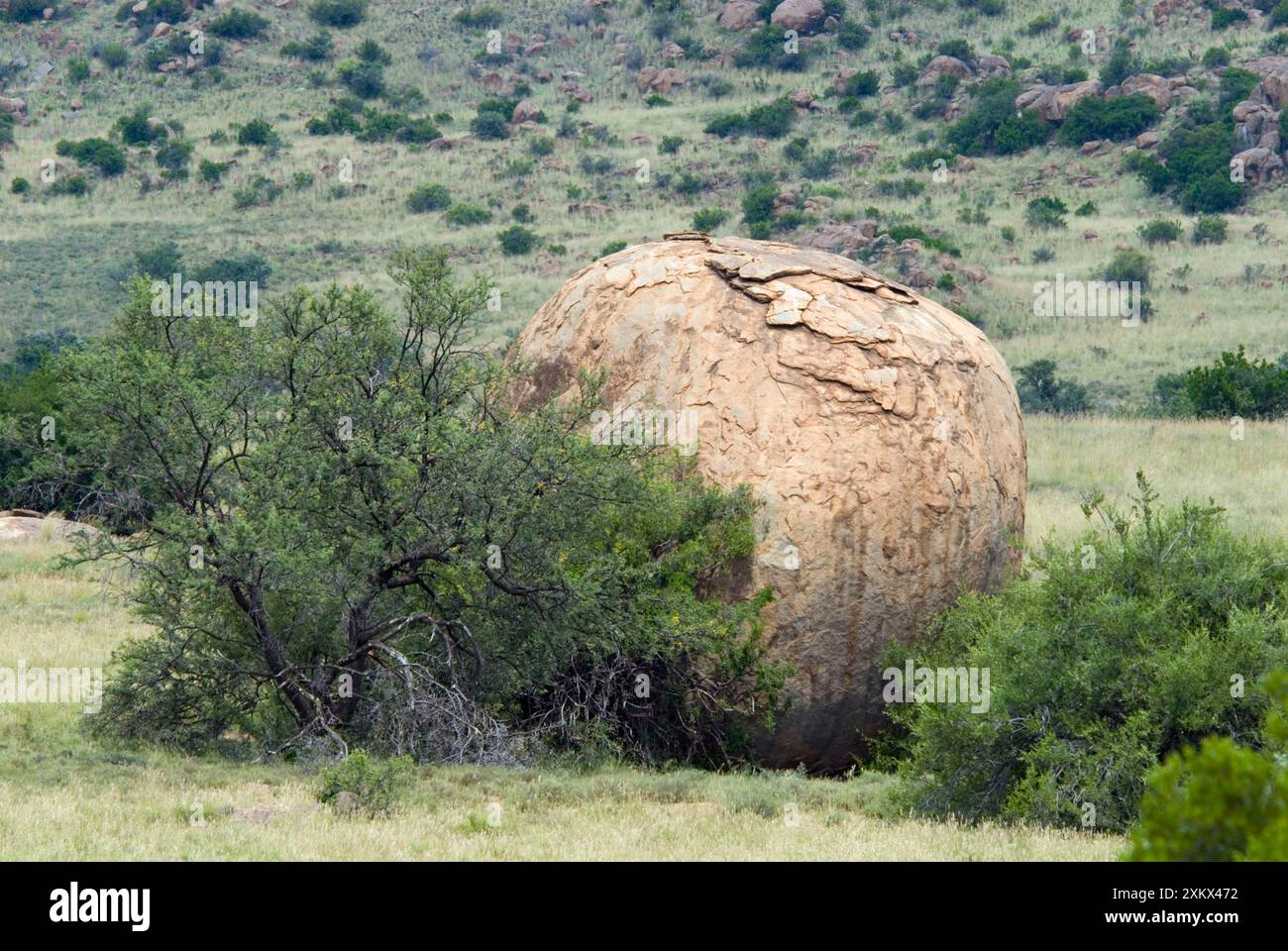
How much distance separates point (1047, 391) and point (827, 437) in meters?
21.7

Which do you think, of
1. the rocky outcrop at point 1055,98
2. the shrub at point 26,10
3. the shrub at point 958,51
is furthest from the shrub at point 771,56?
the shrub at point 26,10

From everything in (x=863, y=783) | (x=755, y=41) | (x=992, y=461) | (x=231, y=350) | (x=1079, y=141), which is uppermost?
(x=755, y=41)

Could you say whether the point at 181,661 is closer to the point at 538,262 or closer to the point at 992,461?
the point at 992,461

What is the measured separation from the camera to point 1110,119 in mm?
50062

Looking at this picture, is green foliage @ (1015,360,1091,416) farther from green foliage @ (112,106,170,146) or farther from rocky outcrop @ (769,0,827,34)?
rocky outcrop @ (769,0,827,34)

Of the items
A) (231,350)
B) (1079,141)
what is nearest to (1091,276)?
(1079,141)

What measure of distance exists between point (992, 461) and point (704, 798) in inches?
135

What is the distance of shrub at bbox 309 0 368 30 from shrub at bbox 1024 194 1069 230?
33578 mm

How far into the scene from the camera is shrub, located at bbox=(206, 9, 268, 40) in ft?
206

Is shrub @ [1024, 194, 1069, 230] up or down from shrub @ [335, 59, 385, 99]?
down

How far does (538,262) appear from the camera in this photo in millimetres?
43219

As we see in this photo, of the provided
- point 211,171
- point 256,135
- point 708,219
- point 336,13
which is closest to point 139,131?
point 256,135

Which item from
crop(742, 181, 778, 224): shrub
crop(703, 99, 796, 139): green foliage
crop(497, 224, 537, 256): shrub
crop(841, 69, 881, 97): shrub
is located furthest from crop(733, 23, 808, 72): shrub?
crop(497, 224, 537, 256): shrub

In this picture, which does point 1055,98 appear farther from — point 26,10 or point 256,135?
point 26,10
